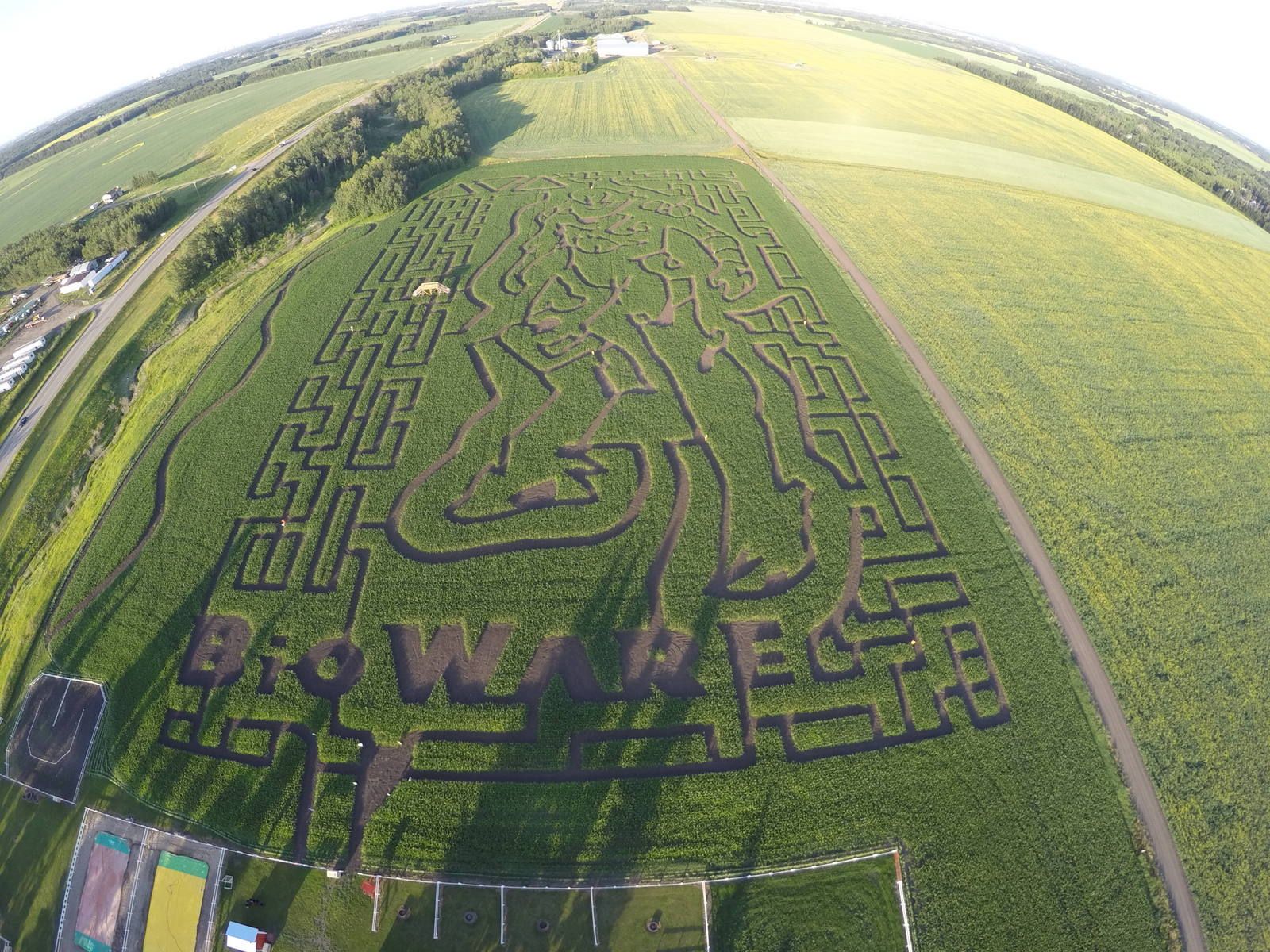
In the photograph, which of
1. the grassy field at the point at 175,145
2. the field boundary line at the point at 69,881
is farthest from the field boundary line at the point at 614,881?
the grassy field at the point at 175,145

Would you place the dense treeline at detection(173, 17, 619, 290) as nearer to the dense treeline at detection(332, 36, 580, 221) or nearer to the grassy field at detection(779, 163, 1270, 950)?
the dense treeline at detection(332, 36, 580, 221)

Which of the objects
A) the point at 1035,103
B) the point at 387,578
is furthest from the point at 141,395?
the point at 1035,103

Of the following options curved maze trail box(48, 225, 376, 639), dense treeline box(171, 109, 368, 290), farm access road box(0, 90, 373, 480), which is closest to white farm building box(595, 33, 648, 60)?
dense treeline box(171, 109, 368, 290)

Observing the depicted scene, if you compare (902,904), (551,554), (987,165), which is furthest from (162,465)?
(987,165)

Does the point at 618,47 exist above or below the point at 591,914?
above

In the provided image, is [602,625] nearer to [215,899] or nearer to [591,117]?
[215,899]

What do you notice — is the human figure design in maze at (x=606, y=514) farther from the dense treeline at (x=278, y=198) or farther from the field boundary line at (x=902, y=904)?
the dense treeline at (x=278, y=198)
